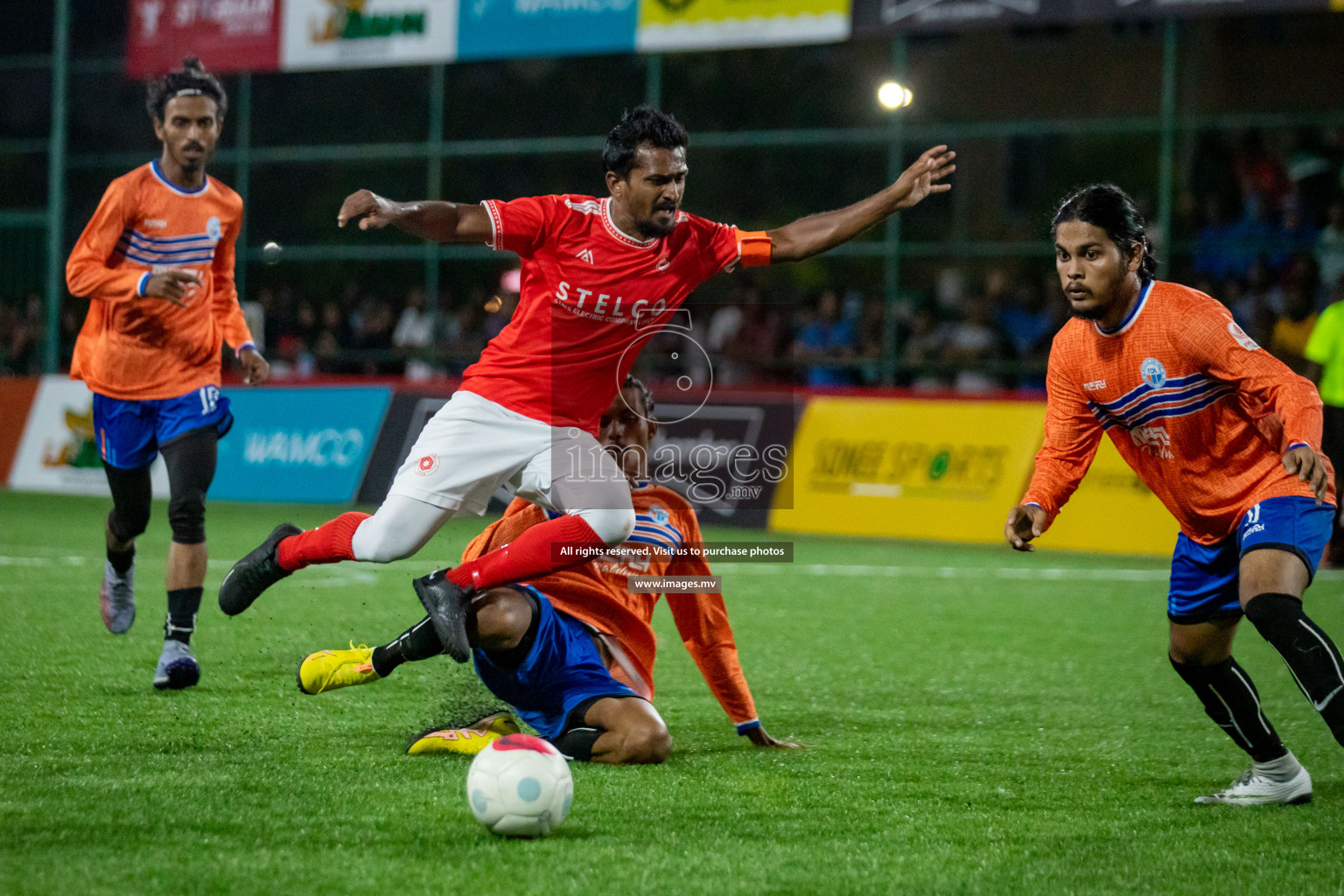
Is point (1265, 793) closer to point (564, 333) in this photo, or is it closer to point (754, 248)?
point (754, 248)

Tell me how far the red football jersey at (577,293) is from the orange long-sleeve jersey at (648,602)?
0.47 metres

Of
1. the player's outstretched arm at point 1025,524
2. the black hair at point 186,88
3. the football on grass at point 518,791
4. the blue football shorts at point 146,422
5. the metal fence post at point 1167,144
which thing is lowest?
the football on grass at point 518,791

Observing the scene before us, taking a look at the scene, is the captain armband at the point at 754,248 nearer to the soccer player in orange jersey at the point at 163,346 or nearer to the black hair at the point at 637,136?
the black hair at the point at 637,136

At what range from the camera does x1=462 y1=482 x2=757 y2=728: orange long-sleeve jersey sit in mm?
5289

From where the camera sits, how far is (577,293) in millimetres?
5340

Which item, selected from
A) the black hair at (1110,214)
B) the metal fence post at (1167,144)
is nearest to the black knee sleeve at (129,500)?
the black hair at (1110,214)

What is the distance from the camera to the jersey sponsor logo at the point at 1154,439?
4.68 metres

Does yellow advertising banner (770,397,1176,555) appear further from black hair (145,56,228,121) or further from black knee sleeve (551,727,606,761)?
black knee sleeve (551,727,606,761)

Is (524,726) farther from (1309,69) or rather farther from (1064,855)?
(1309,69)

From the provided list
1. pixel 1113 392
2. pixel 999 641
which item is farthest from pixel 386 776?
pixel 999 641

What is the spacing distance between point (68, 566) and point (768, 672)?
17.0 ft

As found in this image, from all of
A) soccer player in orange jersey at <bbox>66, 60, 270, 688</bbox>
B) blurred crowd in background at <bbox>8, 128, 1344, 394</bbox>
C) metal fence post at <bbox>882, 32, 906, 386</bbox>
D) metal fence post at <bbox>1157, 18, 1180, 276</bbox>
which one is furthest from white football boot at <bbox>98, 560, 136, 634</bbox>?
metal fence post at <bbox>1157, 18, 1180, 276</bbox>

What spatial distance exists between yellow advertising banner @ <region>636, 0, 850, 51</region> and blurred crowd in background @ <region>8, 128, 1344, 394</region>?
2899mm

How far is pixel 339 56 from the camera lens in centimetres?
1700
